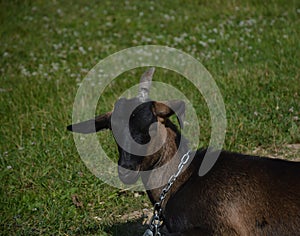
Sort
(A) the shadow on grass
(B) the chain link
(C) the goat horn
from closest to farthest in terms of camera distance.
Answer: (B) the chain link, (C) the goat horn, (A) the shadow on grass

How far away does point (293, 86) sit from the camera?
7.36 m

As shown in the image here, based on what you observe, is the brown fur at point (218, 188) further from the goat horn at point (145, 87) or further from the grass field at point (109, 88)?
the grass field at point (109, 88)

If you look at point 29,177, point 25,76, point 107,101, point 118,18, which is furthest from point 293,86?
point 118,18

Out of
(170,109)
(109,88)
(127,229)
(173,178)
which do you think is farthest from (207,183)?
(109,88)

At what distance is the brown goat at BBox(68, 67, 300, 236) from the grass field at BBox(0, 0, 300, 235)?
3.20 feet

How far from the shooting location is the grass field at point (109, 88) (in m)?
5.80

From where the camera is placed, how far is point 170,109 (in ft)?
14.6

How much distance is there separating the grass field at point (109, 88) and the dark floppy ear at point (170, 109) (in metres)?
1.38

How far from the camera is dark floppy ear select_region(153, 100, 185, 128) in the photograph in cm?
441

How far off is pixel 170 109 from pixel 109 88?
3830mm

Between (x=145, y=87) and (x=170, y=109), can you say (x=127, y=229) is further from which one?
(x=170, y=109)

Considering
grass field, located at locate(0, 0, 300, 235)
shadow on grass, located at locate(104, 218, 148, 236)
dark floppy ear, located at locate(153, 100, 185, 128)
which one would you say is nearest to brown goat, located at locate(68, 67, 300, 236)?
dark floppy ear, located at locate(153, 100, 185, 128)

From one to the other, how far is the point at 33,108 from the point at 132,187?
2492 mm

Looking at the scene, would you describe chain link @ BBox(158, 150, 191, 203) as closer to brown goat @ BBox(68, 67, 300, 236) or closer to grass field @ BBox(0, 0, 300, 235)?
brown goat @ BBox(68, 67, 300, 236)
